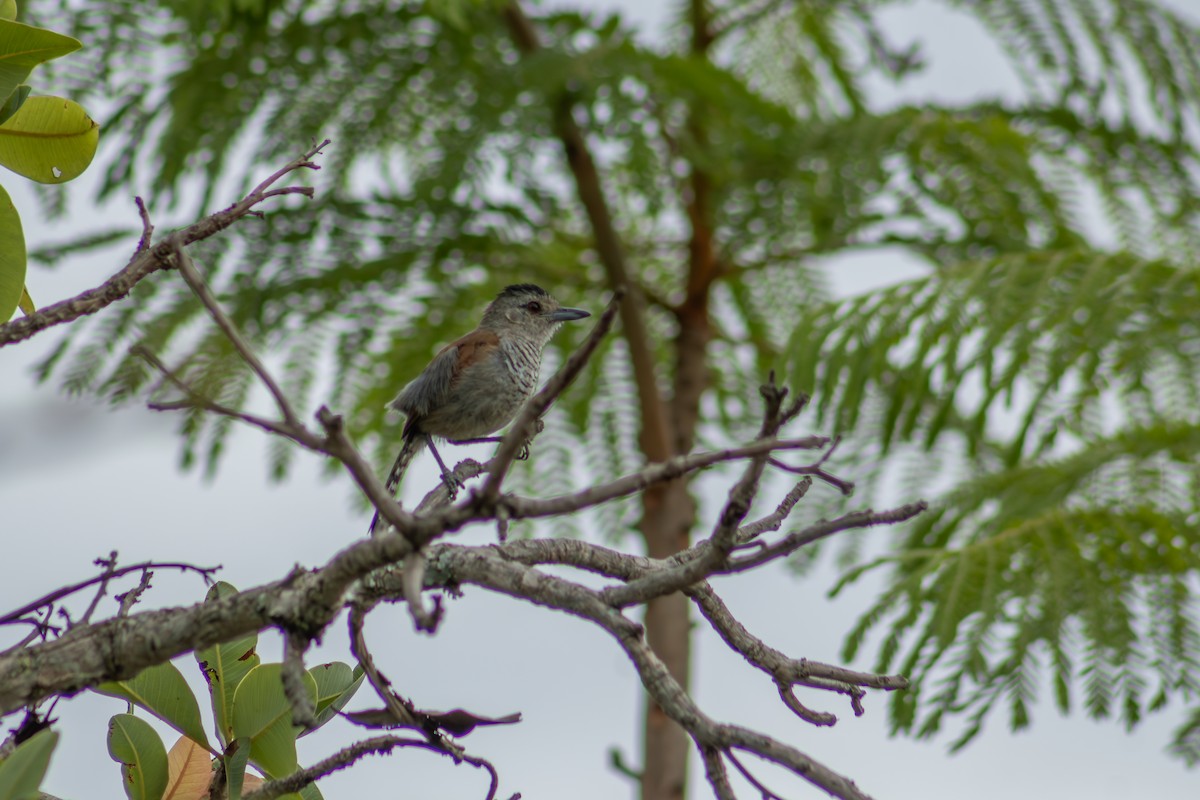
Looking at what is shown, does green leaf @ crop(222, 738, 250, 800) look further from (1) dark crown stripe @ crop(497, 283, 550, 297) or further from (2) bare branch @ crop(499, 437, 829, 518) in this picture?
(1) dark crown stripe @ crop(497, 283, 550, 297)

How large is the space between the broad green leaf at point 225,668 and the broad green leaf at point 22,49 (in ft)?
2.46

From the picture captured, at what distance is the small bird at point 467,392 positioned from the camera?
138 inches

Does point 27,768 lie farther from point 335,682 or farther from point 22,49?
point 22,49

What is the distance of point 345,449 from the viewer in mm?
1289

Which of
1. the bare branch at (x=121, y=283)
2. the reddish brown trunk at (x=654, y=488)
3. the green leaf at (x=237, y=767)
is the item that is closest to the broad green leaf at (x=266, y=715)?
the green leaf at (x=237, y=767)

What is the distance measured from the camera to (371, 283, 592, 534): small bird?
3500 millimetres

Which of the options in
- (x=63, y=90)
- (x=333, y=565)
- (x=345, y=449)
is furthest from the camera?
(x=63, y=90)

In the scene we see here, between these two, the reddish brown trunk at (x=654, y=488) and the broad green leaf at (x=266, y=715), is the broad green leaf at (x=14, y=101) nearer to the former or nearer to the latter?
the broad green leaf at (x=266, y=715)

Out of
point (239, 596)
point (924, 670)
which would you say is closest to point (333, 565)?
point (239, 596)

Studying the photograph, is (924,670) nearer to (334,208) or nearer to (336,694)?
(336,694)

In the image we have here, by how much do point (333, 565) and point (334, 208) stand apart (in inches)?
124

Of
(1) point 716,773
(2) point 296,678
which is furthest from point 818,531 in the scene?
(2) point 296,678

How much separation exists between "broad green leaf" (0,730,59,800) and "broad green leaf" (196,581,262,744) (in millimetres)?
464

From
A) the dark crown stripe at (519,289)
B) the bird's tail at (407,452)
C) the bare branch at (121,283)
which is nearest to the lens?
the bare branch at (121,283)
